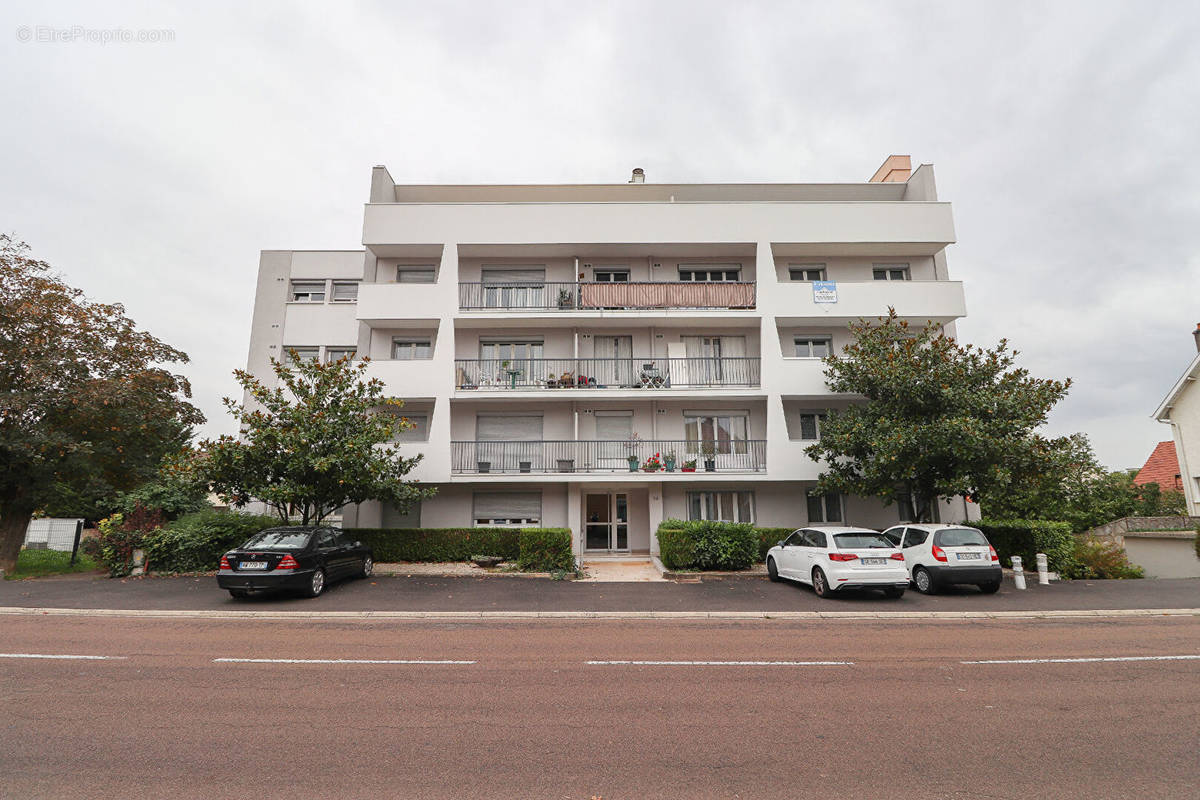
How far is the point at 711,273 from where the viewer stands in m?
21.8

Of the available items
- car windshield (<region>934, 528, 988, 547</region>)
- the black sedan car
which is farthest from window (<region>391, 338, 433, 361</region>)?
car windshield (<region>934, 528, 988, 547</region>)

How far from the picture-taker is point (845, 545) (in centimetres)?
1252

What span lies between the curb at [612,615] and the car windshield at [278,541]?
1.56 metres

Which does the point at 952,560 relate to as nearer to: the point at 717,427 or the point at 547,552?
the point at 717,427

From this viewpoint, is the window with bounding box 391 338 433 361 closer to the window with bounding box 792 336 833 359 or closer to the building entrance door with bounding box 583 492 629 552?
the building entrance door with bounding box 583 492 629 552

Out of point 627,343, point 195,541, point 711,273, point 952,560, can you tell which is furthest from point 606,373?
point 195,541

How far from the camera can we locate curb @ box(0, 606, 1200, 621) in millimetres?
10883

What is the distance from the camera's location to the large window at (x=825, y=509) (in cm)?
2034

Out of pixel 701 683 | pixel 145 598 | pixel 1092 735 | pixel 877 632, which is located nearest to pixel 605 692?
pixel 701 683

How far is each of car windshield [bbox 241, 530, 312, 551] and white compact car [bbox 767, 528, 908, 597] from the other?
37.3ft

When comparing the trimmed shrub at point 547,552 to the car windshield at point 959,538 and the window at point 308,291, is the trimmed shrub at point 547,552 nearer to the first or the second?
the car windshield at point 959,538

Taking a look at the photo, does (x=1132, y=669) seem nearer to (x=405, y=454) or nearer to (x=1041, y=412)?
(x=1041, y=412)

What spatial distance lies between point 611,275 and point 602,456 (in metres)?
6.96

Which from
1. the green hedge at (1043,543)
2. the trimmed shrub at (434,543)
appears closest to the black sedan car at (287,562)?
the trimmed shrub at (434,543)
